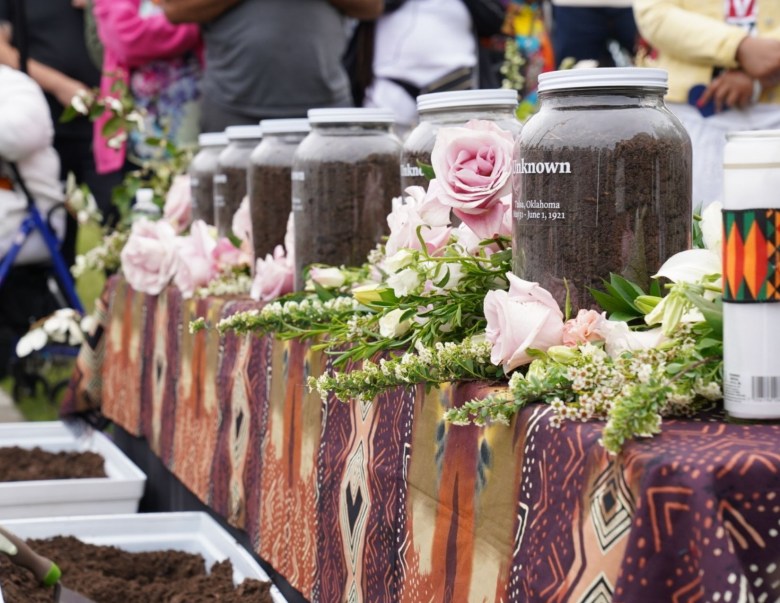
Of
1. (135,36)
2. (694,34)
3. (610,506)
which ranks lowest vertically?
(610,506)

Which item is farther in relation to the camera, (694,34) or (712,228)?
(694,34)

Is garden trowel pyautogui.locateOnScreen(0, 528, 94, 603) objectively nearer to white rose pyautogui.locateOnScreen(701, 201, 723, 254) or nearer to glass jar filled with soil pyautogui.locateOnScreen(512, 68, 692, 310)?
glass jar filled with soil pyautogui.locateOnScreen(512, 68, 692, 310)

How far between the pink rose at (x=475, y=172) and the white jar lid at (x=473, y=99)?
24cm

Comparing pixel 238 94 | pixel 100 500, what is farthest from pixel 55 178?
pixel 100 500

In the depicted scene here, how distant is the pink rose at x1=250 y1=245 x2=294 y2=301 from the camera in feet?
7.06

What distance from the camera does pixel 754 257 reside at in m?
0.98

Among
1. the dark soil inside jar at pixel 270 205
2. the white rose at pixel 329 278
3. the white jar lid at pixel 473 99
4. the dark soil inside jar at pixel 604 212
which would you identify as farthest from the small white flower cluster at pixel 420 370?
the dark soil inside jar at pixel 270 205

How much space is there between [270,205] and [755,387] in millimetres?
1488

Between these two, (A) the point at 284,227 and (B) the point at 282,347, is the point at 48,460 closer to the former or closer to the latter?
(A) the point at 284,227

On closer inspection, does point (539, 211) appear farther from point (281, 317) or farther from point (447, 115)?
point (281, 317)

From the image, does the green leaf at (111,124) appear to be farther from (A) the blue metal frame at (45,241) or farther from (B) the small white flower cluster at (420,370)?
(B) the small white flower cluster at (420,370)

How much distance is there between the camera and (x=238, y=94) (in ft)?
11.8

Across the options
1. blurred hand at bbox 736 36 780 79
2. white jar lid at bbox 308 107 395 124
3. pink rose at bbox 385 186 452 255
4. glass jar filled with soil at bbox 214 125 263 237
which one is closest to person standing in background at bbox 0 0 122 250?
glass jar filled with soil at bbox 214 125 263 237

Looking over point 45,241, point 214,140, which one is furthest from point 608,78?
point 45,241
